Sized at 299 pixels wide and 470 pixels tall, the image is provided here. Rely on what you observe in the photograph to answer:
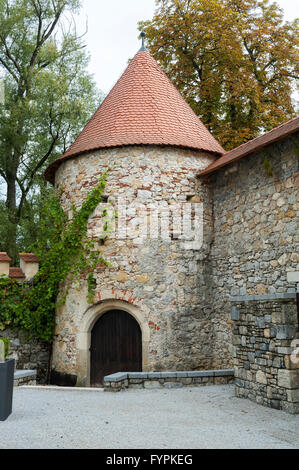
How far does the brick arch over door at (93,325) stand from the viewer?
324 inches

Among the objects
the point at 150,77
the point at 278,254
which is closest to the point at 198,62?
the point at 150,77

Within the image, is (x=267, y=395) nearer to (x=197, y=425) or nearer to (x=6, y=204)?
(x=197, y=425)

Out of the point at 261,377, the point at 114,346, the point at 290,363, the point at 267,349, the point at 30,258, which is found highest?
the point at 30,258

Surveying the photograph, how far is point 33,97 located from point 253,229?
29.3ft

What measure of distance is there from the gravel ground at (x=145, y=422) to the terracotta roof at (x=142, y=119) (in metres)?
4.85

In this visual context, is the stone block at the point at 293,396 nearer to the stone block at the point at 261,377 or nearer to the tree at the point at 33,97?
the stone block at the point at 261,377

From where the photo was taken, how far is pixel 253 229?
7953mm

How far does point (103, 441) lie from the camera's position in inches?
155

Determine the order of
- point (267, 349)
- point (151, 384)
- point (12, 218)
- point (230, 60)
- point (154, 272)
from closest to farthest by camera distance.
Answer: point (267, 349)
point (151, 384)
point (154, 272)
point (230, 60)
point (12, 218)

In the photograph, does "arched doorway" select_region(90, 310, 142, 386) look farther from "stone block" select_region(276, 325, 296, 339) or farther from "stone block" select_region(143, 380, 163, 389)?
"stone block" select_region(276, 325, 296, 339)

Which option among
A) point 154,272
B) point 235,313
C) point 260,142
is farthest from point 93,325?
point 260,142

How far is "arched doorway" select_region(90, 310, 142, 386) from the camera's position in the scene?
8.34m

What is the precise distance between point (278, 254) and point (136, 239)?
2.70 meters

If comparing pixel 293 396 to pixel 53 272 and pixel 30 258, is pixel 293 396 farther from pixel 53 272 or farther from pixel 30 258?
pixel 30 258
